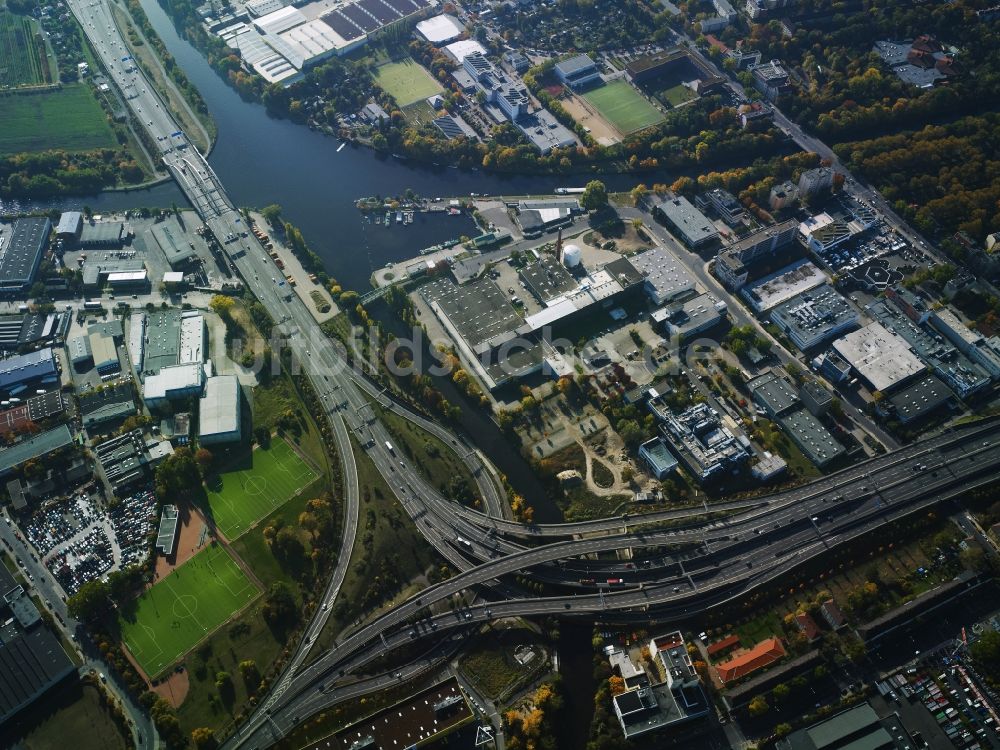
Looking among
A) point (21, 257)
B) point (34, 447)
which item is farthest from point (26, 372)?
point (21, 257)

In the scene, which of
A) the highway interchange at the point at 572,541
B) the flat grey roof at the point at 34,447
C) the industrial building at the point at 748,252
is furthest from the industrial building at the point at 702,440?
the flat grey roof at the point at 34,447

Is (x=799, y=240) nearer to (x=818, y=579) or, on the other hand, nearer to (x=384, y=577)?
Answer: (x=818, y=579)

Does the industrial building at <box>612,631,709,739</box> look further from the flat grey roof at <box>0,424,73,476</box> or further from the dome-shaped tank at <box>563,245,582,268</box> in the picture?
the flat grey roof at <box>0,424,73,476</box>

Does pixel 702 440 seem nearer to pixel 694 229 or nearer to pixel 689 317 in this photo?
pixel 689 317

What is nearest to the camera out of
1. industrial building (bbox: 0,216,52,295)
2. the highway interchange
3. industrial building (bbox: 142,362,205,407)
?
the highway interchange

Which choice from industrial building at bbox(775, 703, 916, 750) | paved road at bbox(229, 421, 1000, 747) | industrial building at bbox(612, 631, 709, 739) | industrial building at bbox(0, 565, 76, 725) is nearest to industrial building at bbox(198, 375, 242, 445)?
industrial building at bbox(0, 565, 76, 725)
